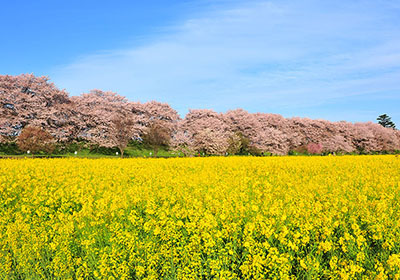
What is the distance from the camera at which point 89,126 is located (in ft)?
181

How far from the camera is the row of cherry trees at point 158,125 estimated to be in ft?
160

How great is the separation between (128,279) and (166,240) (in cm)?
95

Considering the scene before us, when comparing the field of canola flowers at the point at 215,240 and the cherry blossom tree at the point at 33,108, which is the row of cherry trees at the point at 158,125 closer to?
the cherry blossom tree at the point at 33,108

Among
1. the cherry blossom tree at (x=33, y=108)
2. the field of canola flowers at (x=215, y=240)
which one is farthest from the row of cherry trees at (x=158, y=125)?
the field of canola flowers at (x=215, y=240)

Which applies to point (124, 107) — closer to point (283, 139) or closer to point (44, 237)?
point (283, 139)

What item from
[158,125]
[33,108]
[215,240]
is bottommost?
[215,240]

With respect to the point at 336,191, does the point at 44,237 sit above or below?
below

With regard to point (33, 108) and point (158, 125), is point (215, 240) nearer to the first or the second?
point (158, 125)

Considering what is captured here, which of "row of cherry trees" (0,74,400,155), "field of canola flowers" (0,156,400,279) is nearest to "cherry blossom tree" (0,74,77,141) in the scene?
"row of cherry trees" (0,74,400,155)

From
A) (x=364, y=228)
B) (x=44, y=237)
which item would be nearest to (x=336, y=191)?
(x=364, y=228)

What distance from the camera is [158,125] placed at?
51.5m

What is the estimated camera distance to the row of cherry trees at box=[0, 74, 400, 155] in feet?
160

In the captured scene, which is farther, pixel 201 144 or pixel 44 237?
pixel 201 144

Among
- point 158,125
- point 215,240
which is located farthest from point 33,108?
point 215,240
